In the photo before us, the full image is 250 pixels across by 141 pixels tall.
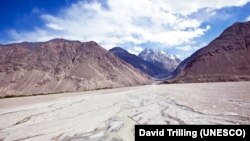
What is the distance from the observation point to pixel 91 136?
10.8 meters

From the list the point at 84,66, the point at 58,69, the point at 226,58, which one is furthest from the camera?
the point at 84,66

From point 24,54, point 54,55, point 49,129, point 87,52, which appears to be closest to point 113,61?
point 87,52

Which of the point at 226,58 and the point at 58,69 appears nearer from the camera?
the point at 58,69

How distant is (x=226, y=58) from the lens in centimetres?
14888

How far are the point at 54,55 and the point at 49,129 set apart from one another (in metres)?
150

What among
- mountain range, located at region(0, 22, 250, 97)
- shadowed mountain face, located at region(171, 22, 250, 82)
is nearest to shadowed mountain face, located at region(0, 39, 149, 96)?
mountain range, located at region(0, 22, 250, 97)

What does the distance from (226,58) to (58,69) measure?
87.9m

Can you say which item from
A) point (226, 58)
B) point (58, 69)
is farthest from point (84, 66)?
point (226, 58)

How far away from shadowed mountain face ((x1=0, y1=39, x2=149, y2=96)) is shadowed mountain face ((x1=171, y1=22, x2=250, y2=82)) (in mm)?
41631

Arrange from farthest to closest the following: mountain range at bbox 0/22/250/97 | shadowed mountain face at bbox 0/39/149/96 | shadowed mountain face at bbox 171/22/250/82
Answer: shadowed mountain face at bbox 171/22/250/82 < mountain range at bbox 0/22/250/97 < shadowed mountain face at bbox 0/39/149/96

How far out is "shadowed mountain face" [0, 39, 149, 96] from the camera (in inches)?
4882

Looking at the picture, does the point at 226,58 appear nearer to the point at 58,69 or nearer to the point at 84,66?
the point at 84,66

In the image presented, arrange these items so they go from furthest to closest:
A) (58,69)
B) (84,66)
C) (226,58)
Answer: (84,66) < (226,58) < (58,69)

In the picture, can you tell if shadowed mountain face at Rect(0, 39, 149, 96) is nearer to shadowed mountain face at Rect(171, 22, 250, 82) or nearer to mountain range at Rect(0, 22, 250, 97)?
mountain range at Rect(0, 22, 250, 97)
